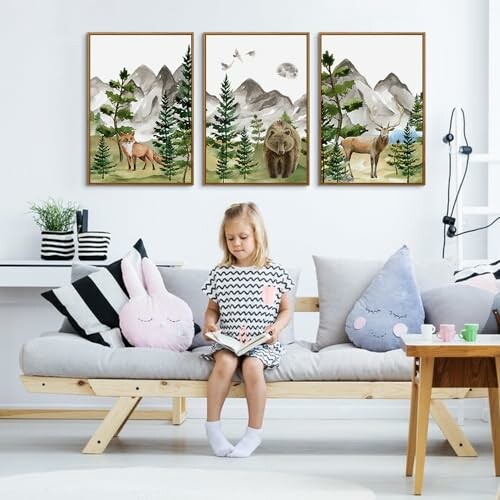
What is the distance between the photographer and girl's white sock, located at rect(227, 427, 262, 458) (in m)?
3.76

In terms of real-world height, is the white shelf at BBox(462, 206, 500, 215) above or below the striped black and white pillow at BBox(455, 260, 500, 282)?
above

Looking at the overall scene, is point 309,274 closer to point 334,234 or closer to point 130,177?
point 334,234

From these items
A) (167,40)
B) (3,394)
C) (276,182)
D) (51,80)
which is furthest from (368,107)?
(3,394)

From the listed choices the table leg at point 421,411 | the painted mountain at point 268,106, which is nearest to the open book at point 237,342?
the table leg at point 421,411

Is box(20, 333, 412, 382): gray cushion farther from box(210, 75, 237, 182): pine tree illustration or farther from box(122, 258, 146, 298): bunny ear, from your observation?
box(210, 75, 237, 182): pine tree illustration

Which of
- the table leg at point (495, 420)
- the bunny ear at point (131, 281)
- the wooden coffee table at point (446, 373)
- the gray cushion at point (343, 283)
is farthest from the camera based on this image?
the gray cushion at point (343, 283)

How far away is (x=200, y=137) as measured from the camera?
4887mm

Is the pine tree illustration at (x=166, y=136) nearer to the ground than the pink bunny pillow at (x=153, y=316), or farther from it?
farther from it

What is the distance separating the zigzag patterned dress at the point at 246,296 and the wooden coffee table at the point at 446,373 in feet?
2.43

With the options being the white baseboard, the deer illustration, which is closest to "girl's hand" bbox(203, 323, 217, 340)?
the white baseboard

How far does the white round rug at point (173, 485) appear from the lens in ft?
10.0

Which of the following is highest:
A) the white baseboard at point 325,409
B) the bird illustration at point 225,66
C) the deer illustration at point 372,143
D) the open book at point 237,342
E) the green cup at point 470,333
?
the bird illustration at point 225,66

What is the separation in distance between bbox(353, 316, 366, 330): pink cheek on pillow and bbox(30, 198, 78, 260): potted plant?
1370 millimetres

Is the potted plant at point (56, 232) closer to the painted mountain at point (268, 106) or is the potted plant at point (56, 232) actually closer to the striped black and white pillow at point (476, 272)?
the painted mountain at point (268, 106)
